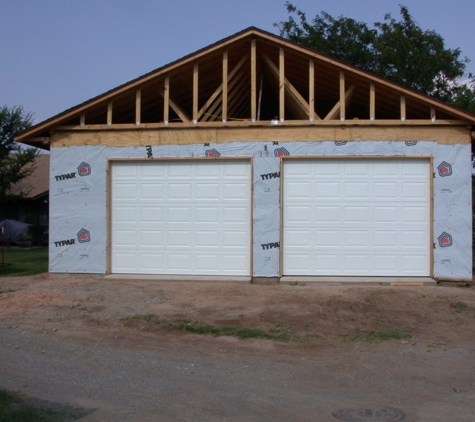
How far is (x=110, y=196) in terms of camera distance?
578 inches

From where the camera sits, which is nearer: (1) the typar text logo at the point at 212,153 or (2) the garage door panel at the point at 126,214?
(1) the typar text logo at the point at 212,153

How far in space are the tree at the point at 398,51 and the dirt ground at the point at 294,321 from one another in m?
20.0

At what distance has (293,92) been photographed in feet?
47.7

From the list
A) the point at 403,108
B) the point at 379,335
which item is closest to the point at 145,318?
the point at 379,335

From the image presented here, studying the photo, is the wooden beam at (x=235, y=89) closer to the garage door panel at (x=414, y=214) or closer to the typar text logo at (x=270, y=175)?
the typar text logo at (x=270, y=175)

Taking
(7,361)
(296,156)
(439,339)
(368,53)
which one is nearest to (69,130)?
(296,156)

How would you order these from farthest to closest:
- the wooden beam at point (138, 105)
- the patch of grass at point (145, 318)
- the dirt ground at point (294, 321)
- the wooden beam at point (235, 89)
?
1. the wooden beam at point (235, 89)
2. the wooden beam at point (138, 105)
3. the patch of grass at point (145, 318)
4. the dirt ground at point (294, 321)

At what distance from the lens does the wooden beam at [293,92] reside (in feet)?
47.4

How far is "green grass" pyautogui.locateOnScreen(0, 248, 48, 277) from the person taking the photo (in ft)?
59.0

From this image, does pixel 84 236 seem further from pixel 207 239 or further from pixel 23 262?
pixel 23 262

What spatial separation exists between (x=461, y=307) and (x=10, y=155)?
25481mm

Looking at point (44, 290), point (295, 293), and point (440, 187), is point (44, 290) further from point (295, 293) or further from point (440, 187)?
point (440, 187)

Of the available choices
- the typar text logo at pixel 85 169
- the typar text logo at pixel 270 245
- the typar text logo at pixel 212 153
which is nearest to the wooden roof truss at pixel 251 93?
the typar text logo at pixel 212 153

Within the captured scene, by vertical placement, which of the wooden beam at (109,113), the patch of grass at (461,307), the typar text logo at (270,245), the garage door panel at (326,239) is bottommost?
the patch of grass at (461,307)
